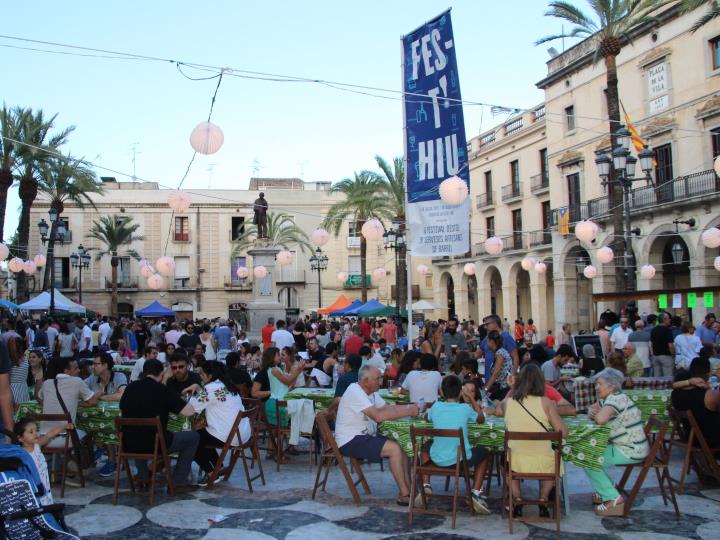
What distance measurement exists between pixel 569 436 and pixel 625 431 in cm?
54

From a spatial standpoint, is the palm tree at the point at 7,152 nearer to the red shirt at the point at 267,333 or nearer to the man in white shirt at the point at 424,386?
the red shirt at the point at 267,333

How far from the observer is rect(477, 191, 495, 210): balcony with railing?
3791 cm

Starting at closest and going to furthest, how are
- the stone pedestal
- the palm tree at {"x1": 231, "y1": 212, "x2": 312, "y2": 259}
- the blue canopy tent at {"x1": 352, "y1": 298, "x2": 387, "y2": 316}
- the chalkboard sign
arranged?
the chalkboard sign → the stone pedestal → the blue canopy tent at {"x1": 352, "y1": 298, "x2": 387, "y2": 316} → the palm tree at {"x1": 231, "y1": 212, "x2": 312, "y2": 259}

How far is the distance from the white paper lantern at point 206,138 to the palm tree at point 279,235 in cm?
3316

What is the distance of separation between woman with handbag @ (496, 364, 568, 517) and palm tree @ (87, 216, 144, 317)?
4138 cm

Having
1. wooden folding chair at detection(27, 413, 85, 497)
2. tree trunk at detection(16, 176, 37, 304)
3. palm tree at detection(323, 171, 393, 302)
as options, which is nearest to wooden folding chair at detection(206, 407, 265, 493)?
wooden folding chair at detection(27, 413, 85, 497)

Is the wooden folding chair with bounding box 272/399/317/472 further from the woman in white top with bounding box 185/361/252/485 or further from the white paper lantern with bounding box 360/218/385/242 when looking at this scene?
the white paper lantern with bounding box 360/218/385/242

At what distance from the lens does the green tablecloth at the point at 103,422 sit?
7.04 m

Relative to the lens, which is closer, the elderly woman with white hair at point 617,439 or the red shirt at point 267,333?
the elderly woman with white hair at point 617,439

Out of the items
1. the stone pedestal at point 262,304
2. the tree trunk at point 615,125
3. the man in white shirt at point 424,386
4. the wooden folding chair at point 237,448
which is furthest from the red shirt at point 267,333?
the tree trunk at point 615,125

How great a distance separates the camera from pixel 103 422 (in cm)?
718

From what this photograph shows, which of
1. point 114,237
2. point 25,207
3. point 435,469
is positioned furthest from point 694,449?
point 114,237

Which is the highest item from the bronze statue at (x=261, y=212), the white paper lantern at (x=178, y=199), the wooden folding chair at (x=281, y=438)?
the bronze statue at (x=261, y=212)

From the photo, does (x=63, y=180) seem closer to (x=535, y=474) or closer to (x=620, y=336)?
(x=620, y=336)
